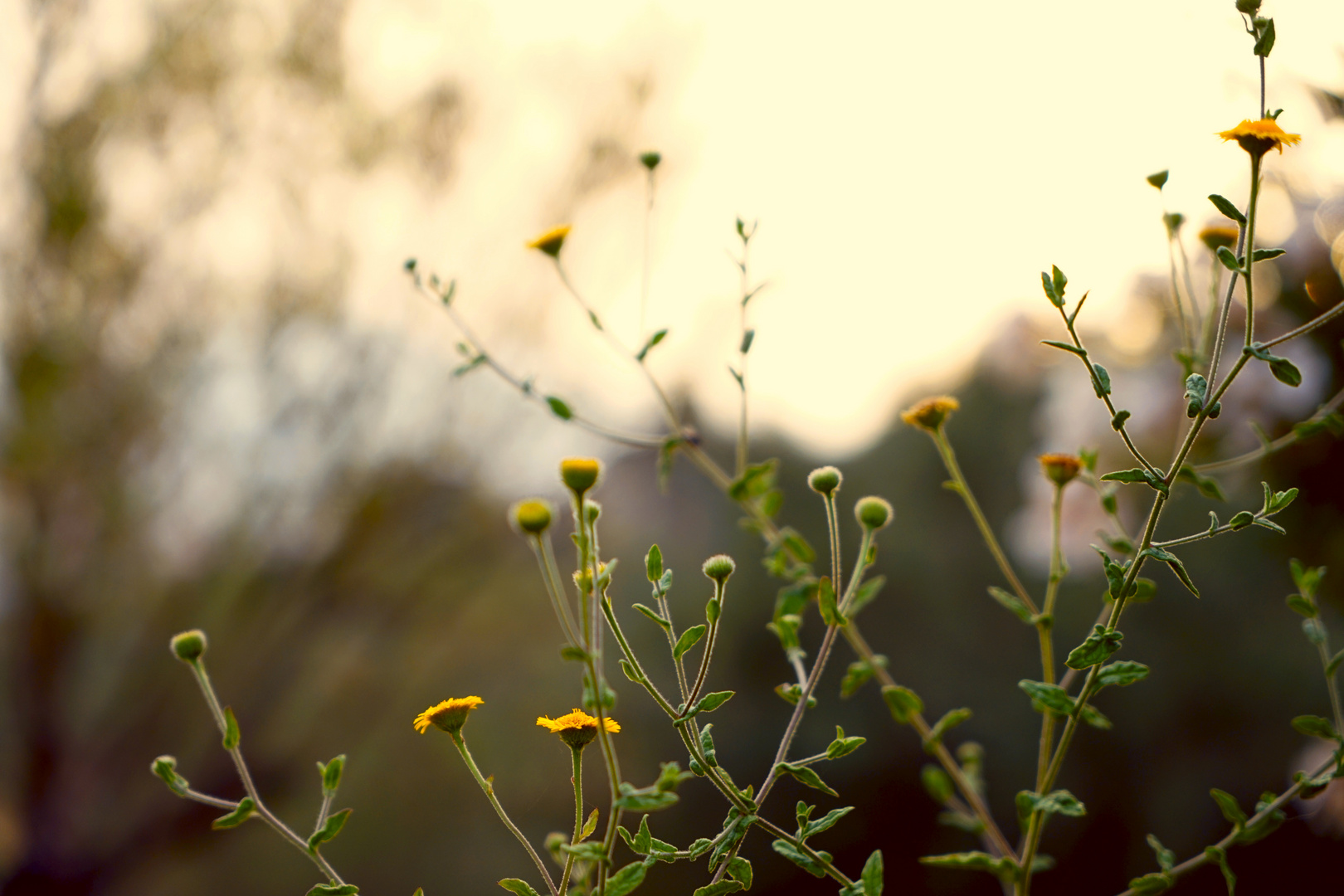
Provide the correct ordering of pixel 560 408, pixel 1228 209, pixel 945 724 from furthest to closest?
pixel 560 408 → pixel 945 724 → pixel 1228 209

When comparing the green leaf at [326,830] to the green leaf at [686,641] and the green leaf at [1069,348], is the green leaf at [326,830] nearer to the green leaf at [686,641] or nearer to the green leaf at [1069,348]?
the green leaf at [686,641]

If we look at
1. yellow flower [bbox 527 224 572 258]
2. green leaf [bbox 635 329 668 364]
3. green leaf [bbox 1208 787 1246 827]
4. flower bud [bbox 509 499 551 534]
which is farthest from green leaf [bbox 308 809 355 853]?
green leaf [bbox 1208 787 1246 827]

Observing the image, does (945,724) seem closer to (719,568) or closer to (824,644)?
(824,644)

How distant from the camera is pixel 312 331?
3543mm

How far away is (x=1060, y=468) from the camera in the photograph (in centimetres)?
75

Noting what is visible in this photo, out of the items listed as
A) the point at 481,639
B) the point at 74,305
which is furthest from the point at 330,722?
the point at 74,305

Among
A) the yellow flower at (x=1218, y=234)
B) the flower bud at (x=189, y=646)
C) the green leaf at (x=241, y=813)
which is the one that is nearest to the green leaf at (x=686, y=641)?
the green leaf at (x=241, y=813)

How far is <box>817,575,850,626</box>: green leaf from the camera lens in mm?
551

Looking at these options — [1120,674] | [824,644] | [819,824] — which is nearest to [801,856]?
[819,824]

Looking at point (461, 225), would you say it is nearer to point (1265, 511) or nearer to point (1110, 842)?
point (1265, 511)

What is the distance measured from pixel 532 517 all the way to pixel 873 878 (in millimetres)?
328

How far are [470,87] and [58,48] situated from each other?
150cm

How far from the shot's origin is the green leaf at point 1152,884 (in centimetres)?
58

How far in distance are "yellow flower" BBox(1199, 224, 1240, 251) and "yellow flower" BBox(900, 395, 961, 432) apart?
31 centimetres
